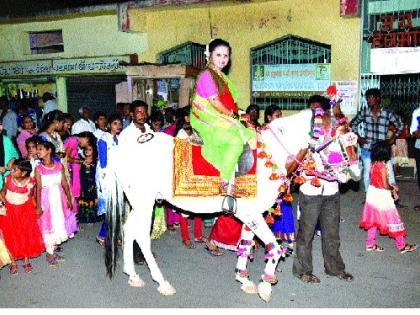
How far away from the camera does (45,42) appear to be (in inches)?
598

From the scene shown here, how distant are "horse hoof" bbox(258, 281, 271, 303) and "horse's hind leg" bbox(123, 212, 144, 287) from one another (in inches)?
52.9

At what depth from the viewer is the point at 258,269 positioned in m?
5.43

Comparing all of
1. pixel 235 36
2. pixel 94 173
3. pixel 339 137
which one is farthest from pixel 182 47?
pixel 339 137

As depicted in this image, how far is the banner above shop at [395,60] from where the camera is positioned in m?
10.2

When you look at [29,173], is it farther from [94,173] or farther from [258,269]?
[258,269]

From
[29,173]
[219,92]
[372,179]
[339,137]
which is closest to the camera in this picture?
[339,137]

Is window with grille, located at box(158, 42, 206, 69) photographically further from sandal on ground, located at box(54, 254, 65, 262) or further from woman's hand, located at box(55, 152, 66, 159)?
sandal on ground, located at box(54, 254, 65, 262)

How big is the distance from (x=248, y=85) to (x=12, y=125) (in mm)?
6116

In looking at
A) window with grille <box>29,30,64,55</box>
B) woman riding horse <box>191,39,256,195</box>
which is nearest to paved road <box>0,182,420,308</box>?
woman riding horse <box>191,39,256,195</box>

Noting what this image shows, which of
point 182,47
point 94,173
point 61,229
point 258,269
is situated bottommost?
point 258,269

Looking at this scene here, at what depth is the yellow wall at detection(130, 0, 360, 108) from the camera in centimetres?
1091

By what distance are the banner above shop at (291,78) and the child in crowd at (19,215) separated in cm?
787

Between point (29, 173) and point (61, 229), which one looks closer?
point (29, 173)

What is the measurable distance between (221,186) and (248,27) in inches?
329
